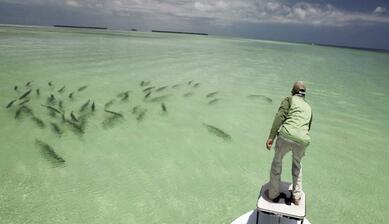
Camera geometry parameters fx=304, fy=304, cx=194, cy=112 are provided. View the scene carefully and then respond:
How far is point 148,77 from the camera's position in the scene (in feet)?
65.0

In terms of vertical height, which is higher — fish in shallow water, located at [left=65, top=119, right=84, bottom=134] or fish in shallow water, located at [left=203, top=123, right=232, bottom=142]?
fish in shallow water, located at [left=65, top=119, right=84, bottom=134]

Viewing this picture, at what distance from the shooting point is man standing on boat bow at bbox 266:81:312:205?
4.54 metres

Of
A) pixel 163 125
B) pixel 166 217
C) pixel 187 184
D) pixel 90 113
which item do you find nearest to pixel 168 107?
pixel 163 125

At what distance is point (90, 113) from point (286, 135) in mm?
8514

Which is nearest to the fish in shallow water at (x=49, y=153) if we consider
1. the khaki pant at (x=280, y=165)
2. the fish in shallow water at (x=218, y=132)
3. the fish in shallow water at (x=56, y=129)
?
the fish in shallow water at (x=56, y=129)

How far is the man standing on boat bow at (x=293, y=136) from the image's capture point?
4.54 metres

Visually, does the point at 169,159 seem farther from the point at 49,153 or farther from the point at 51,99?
the point at 51,99

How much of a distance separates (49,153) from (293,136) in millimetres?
6299

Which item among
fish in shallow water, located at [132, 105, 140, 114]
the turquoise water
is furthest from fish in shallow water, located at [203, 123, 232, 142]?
fish in shallow water, located at [132, 105, 140, 114]

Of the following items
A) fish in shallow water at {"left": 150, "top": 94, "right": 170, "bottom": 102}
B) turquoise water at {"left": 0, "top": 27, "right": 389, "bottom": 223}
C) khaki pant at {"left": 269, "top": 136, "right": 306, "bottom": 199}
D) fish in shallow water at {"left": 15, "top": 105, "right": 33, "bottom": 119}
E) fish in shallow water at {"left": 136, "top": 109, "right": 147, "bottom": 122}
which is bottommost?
turquoise water at {"left": 0, "top": 27, "right": 389, "bottom": 223}

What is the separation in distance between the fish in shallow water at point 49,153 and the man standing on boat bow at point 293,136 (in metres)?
5.27

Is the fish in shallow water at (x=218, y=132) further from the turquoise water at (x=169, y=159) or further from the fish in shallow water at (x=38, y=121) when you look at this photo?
the fish in shallow water at (x=38, y=121)

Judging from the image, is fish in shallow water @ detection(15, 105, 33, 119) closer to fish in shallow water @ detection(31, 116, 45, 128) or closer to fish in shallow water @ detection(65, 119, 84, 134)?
fish in shallow water @ detection(31, 116, 45, 128)

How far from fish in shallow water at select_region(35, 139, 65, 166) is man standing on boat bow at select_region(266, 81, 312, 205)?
17.3 ft
